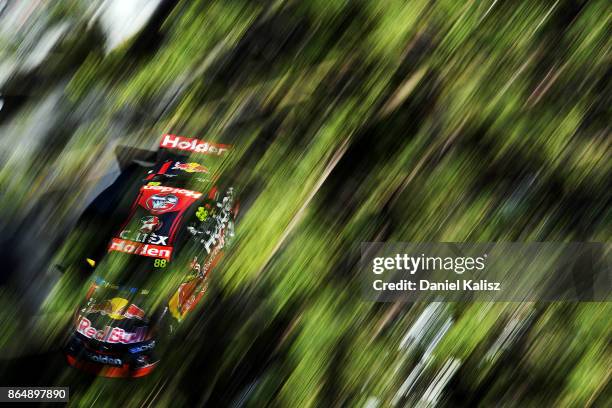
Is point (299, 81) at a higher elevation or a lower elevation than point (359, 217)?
higher

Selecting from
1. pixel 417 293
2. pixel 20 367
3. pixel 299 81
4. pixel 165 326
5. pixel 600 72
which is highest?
pixel 600 72

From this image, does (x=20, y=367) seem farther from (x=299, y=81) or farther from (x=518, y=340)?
(x=518, y=340)

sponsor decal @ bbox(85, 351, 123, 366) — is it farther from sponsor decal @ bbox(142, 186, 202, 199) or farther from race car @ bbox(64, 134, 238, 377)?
sponsor decal @ bbox(142, 186, 202, 199)

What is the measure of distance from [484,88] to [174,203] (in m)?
1.02

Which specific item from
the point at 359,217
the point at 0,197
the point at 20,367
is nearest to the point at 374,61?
the point at 359,217

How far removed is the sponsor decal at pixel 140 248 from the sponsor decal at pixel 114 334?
227 millimetres

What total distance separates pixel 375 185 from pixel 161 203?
0.69 meters

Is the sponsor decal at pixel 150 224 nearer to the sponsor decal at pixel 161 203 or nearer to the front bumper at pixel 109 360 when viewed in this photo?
the sponsor decal at pixel 161 203

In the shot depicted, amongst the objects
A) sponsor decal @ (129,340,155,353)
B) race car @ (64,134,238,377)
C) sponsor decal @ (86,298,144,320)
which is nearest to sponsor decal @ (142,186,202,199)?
race car @ (64,134,238,377)

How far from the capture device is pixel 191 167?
1.96 meters

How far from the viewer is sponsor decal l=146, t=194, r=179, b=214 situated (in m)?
2.00

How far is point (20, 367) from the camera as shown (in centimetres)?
195

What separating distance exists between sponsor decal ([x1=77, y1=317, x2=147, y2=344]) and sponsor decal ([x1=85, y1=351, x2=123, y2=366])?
0.05m

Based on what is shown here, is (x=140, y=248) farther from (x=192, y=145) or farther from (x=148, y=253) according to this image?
(x=192, y=145)
